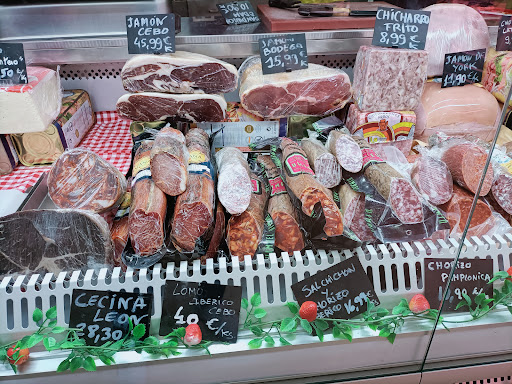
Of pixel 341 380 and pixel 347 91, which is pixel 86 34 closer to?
pixel 347 91

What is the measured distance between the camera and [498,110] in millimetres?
2006

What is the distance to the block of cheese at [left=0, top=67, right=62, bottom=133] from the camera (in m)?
1.76

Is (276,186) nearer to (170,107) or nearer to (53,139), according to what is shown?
(170,107)

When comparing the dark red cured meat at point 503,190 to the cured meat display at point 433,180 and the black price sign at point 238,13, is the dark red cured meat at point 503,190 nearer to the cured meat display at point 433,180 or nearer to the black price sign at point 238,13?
the cured meat display at point 433,180

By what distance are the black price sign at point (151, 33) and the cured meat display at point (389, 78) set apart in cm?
89

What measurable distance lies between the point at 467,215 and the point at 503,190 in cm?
17

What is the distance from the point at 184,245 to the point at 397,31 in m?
1.33

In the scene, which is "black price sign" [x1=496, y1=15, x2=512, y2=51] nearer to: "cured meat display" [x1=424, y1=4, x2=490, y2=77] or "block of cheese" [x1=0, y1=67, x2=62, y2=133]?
"cured meat display" [x1=424, y1=4, x2=490, y2=77]

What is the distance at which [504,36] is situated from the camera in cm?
197

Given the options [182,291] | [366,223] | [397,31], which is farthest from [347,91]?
[182,291]

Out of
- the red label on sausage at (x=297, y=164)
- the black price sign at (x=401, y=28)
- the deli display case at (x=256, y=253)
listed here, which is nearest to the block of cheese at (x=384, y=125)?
the deli display case at (x=256, y=253)

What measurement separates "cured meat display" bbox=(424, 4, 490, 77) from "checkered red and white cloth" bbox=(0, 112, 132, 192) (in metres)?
1.67

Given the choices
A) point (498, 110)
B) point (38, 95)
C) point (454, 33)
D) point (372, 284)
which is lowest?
point (372, 284)

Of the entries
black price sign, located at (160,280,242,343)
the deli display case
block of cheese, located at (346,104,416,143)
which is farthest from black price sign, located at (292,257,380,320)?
block of cheese, located at (346,104,416,143)
